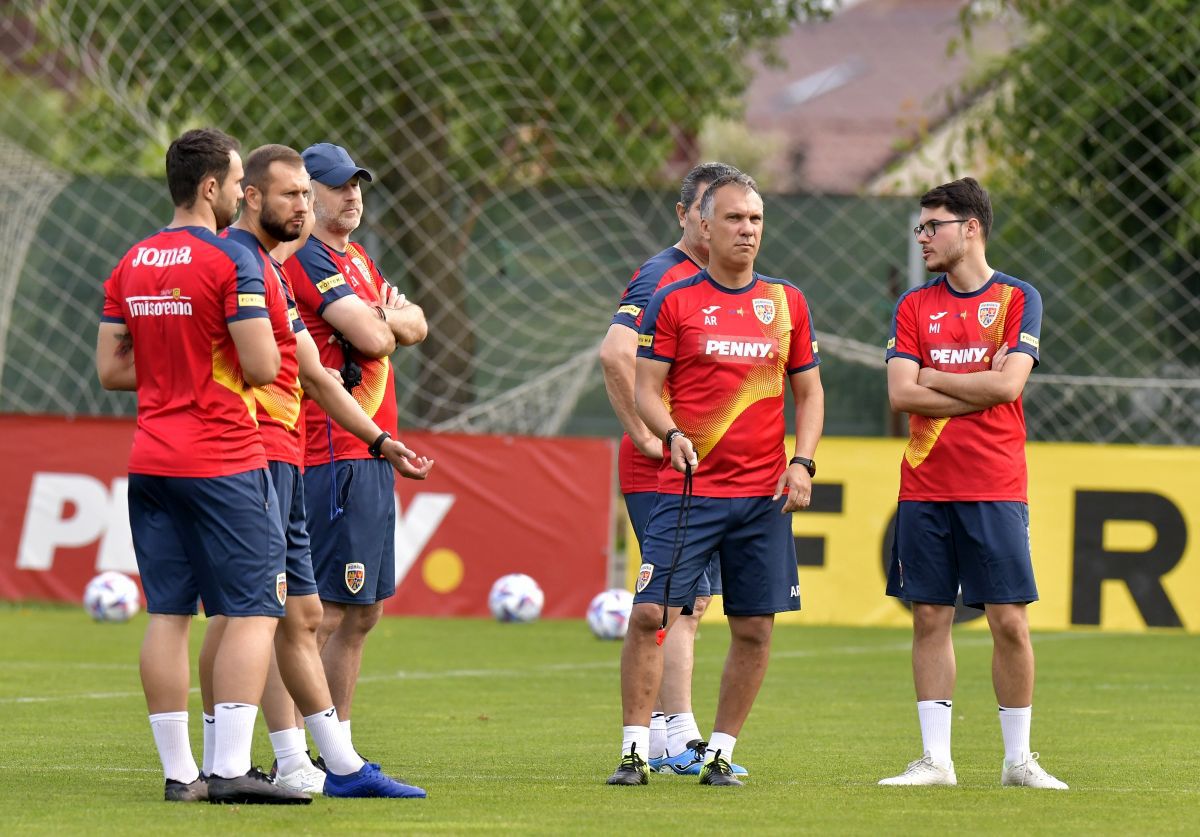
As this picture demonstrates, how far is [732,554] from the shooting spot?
731 centimetres

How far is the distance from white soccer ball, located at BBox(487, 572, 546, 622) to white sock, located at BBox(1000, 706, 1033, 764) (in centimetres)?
882

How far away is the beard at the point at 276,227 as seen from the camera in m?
6.65

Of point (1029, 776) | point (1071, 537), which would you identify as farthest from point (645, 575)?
point (1071, 537)

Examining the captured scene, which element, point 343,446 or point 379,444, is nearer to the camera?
point 379,444

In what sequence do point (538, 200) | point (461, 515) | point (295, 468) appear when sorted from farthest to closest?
point (538, 200) → point (461, 515) → point (295, 468)

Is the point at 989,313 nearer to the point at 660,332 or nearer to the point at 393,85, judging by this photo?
the point at 660,332

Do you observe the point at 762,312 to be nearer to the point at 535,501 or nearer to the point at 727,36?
the point at 535,501

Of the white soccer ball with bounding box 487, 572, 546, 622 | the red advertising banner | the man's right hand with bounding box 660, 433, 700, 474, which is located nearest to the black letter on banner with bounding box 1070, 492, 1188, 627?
the red advertising banner

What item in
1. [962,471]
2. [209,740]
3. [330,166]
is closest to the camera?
[209,740]

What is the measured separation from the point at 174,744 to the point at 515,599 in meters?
9.41

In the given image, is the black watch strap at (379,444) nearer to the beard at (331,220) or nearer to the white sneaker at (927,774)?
the beard at (331,220)

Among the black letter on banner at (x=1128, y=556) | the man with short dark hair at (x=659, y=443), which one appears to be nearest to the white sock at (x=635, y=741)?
the man with short dark hair at (x=659, y=443)

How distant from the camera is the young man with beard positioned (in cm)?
665

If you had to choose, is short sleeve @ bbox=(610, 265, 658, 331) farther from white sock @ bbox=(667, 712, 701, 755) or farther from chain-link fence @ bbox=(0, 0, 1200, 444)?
chain-link fence @ bbox=(0, 0, 1200, 444)
